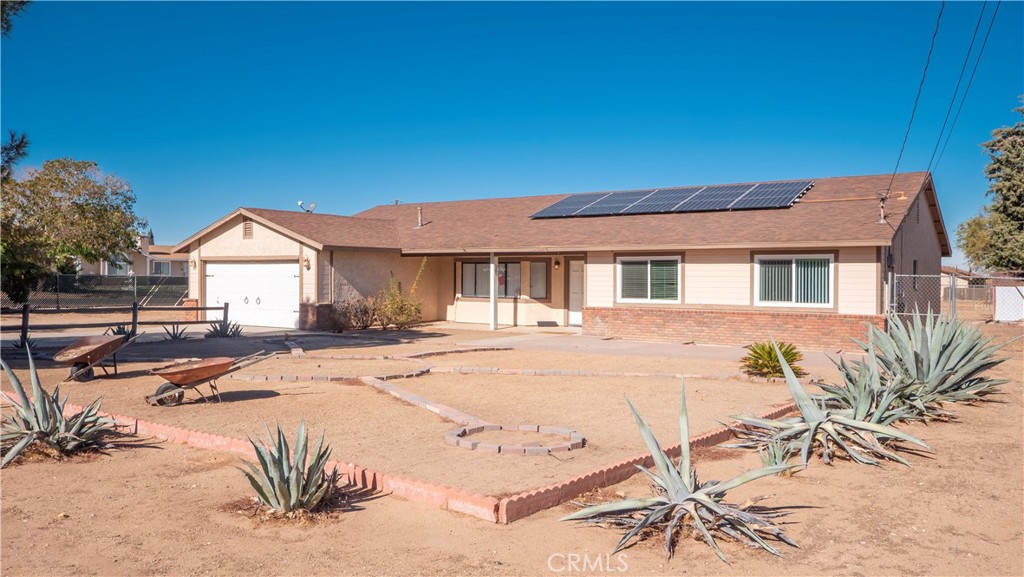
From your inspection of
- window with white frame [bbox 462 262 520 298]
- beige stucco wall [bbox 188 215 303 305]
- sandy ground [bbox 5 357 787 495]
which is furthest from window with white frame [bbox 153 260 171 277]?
sandy ground [bbox 5 357 787 495]

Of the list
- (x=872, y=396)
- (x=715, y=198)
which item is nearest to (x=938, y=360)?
(x=872, y=396)

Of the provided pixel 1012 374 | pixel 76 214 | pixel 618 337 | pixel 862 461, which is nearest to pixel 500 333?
pixel 618 337

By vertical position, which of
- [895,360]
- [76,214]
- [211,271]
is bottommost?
[895,360]

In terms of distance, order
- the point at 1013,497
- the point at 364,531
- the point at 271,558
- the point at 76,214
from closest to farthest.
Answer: the point at 271,558
the point at 364,531
the point at 1013,497
the point at 76,214

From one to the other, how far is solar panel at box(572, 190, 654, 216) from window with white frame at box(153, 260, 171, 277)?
1626 inches

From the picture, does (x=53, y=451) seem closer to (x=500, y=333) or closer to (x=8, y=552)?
(x=8, y=552)

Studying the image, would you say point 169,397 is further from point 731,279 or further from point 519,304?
point 519,304

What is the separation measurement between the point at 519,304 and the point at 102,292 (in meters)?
22.5

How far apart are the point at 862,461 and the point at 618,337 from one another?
45.6 feet

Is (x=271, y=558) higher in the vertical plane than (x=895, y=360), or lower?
lower

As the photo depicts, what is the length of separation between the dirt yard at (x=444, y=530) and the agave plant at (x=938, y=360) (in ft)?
9.97

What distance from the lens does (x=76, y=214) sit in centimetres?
3856

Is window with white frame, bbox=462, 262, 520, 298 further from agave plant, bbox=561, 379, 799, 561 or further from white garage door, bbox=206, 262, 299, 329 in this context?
agave plant, bbox=561, 379, 799, 561

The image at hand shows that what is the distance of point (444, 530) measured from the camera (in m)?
5.39
